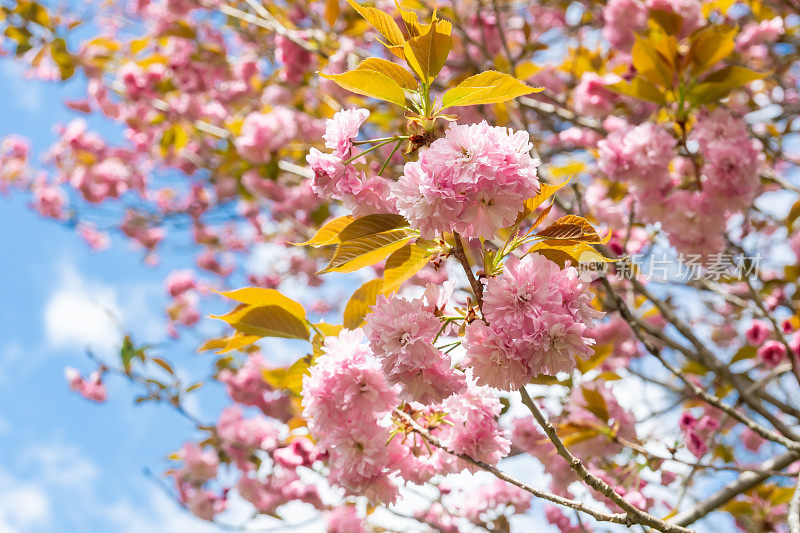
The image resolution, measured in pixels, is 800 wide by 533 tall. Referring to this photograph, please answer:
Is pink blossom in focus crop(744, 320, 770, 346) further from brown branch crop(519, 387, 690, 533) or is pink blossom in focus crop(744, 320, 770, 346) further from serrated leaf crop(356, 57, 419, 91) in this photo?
serrated leaf crop(356, 57, 419, 91)

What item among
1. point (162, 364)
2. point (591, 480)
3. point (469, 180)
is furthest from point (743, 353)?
point (162, 364)

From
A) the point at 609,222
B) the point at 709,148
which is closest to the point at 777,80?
the point at 609,222

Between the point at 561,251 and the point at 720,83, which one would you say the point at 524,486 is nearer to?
the point at 561,251

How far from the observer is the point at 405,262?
3.43 ft

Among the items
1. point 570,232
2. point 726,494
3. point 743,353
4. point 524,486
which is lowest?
point 726,494

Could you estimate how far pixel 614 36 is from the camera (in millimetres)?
2885

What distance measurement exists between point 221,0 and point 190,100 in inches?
24.7

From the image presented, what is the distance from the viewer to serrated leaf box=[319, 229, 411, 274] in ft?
3.25

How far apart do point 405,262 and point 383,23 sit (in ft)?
1.37

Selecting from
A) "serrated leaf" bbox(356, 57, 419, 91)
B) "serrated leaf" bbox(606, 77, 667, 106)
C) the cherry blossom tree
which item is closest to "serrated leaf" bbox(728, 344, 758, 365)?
the cherry blossom tree

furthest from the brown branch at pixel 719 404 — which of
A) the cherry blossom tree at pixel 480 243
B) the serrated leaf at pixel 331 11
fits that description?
the serrated leaf at pixel 331 11

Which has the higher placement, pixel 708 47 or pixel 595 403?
pixel 708 47

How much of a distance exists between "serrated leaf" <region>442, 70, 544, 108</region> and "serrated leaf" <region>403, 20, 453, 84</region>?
0.17ft

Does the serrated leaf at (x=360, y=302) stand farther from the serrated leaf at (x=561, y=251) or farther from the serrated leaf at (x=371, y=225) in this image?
the serrated leaf at (x=561, y=251)
